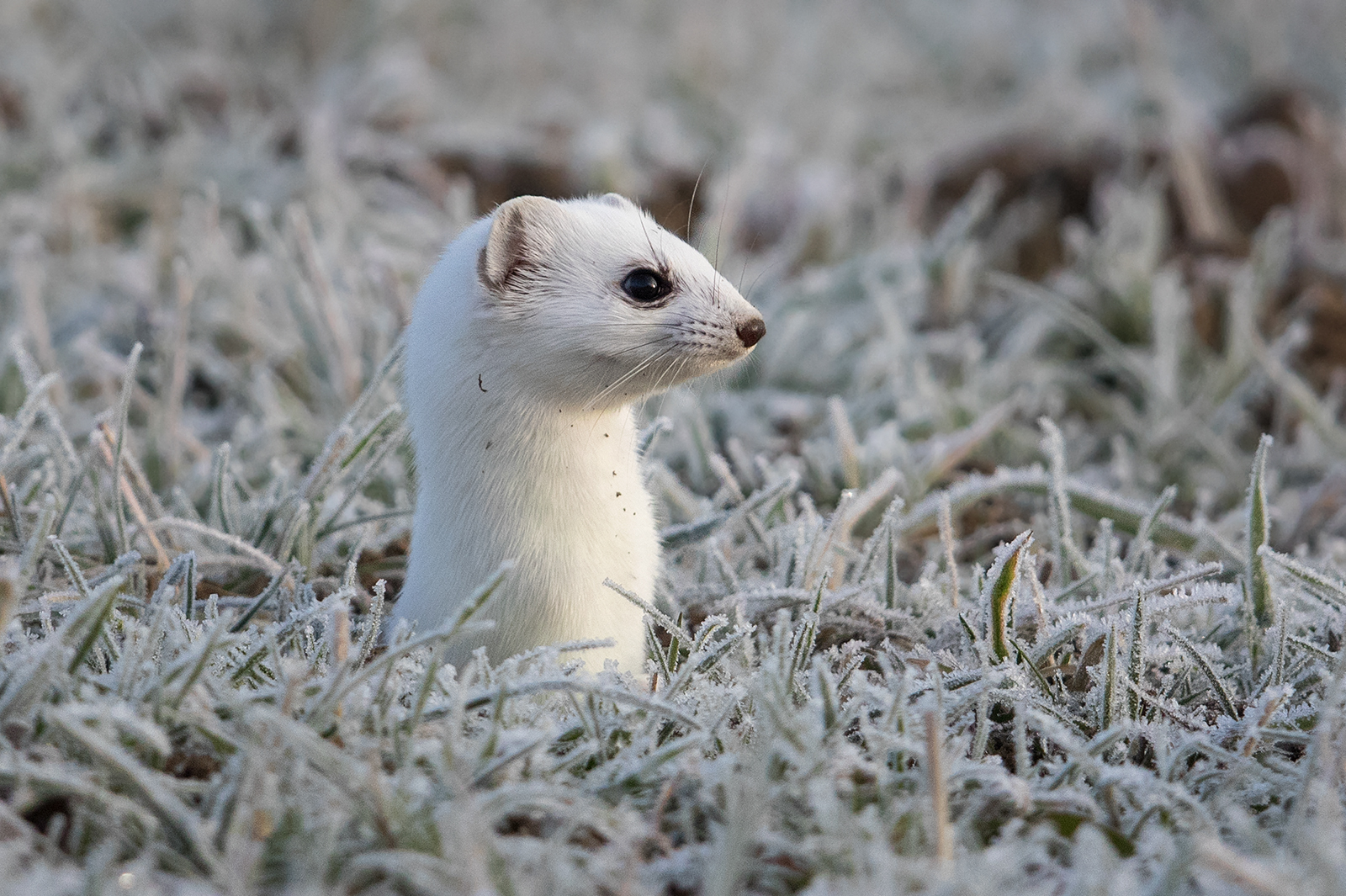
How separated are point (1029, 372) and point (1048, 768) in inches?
98.0

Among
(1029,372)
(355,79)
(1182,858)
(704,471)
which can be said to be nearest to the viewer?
(1182,858)

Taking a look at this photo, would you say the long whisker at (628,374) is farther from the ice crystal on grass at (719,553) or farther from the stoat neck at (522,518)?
the ice crystal on grass at (719,553)

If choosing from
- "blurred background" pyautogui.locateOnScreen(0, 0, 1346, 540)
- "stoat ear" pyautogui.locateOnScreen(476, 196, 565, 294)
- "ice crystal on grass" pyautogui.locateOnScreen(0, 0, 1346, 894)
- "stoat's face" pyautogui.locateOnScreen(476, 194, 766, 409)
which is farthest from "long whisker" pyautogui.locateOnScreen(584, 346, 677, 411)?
"blurred background" pyautogui.locateOnScreen(0, 0, 1346, 540)

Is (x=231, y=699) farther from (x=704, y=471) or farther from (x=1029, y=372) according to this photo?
(x=1029, y=372)

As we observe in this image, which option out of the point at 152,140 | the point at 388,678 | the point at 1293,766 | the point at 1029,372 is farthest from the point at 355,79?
the point at 1293,766

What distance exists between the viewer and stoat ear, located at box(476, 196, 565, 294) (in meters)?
2.21

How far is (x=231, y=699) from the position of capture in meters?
1.77

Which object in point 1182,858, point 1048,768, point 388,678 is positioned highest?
point 388,678

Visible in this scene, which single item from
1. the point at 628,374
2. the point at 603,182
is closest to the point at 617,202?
the point at 628,374

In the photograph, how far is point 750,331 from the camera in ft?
7.69

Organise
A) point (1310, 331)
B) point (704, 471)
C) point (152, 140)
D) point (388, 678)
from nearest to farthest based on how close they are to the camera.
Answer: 1. point (388, 678)
2. point (704, 471)
3. point (1310, 331)
4. point (152, 140)

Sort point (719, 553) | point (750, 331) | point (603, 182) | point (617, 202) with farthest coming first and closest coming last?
point (603, 182)
point (719, 553)
point (617, 202)
point (750, 331)

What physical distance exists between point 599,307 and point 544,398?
0.19 m

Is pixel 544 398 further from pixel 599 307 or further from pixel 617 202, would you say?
pixel 617 202
